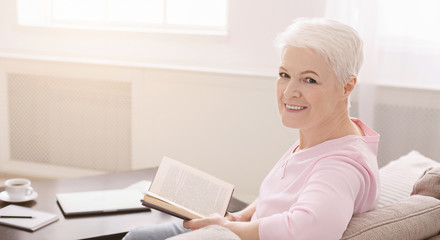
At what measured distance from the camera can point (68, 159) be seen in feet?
12.9

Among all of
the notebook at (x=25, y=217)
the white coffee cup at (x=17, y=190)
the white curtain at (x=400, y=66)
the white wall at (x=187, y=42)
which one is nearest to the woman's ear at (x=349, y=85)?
the notebook at (x=25, y=217)

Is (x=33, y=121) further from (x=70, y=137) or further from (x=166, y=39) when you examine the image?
(x=166, y=39)

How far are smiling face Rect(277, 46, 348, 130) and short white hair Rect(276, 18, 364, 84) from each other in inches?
0.7

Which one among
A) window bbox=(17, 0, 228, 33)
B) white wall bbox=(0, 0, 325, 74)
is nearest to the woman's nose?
white wall bbox=(0, 0, 325, 74)

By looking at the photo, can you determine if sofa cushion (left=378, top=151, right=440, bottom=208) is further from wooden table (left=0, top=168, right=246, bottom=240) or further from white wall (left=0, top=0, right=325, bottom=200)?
white wall (left=0, top=0, right=325, bottom=200)

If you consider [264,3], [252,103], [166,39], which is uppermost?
[264,3]

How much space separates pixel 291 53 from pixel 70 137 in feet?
8.91

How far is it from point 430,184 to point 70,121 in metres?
2.84

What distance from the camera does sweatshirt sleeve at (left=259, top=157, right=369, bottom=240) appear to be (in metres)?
1.21

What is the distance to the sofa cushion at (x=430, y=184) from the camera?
4.74 ft

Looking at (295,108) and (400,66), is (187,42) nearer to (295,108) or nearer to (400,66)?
(400,66)

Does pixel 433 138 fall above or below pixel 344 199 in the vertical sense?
below

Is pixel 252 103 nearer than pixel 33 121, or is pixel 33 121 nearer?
pixel 252 103

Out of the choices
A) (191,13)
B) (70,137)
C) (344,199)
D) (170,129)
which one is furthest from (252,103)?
(344,199)
